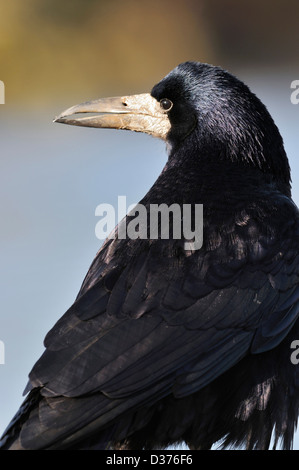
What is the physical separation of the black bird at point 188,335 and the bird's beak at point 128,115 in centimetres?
42

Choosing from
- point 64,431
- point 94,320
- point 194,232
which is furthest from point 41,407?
point 194,232

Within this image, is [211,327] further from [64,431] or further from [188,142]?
[188,142]

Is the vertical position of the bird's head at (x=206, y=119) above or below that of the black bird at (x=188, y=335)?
above

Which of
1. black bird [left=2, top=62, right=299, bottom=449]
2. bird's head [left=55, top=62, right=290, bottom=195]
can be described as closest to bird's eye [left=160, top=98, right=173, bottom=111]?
bird's head [left=55, top=62, right=290, bottom=195]

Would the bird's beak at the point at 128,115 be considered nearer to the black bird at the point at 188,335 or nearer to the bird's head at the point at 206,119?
the bird's head at the point at 206,119

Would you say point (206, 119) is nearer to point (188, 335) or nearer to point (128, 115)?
point (128, 115)

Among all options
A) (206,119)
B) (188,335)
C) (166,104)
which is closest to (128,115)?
(166,104)

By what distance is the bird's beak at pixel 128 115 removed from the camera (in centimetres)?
483

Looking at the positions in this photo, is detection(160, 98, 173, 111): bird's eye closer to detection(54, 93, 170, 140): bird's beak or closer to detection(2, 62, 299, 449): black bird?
detection(54, 93, 170, 140): bird's beak

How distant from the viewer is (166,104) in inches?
191

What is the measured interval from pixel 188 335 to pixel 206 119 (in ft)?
4.52

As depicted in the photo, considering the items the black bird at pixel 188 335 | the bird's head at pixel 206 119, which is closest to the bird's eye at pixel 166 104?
the bird's head at pixel 206 119

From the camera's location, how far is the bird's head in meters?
4.57
